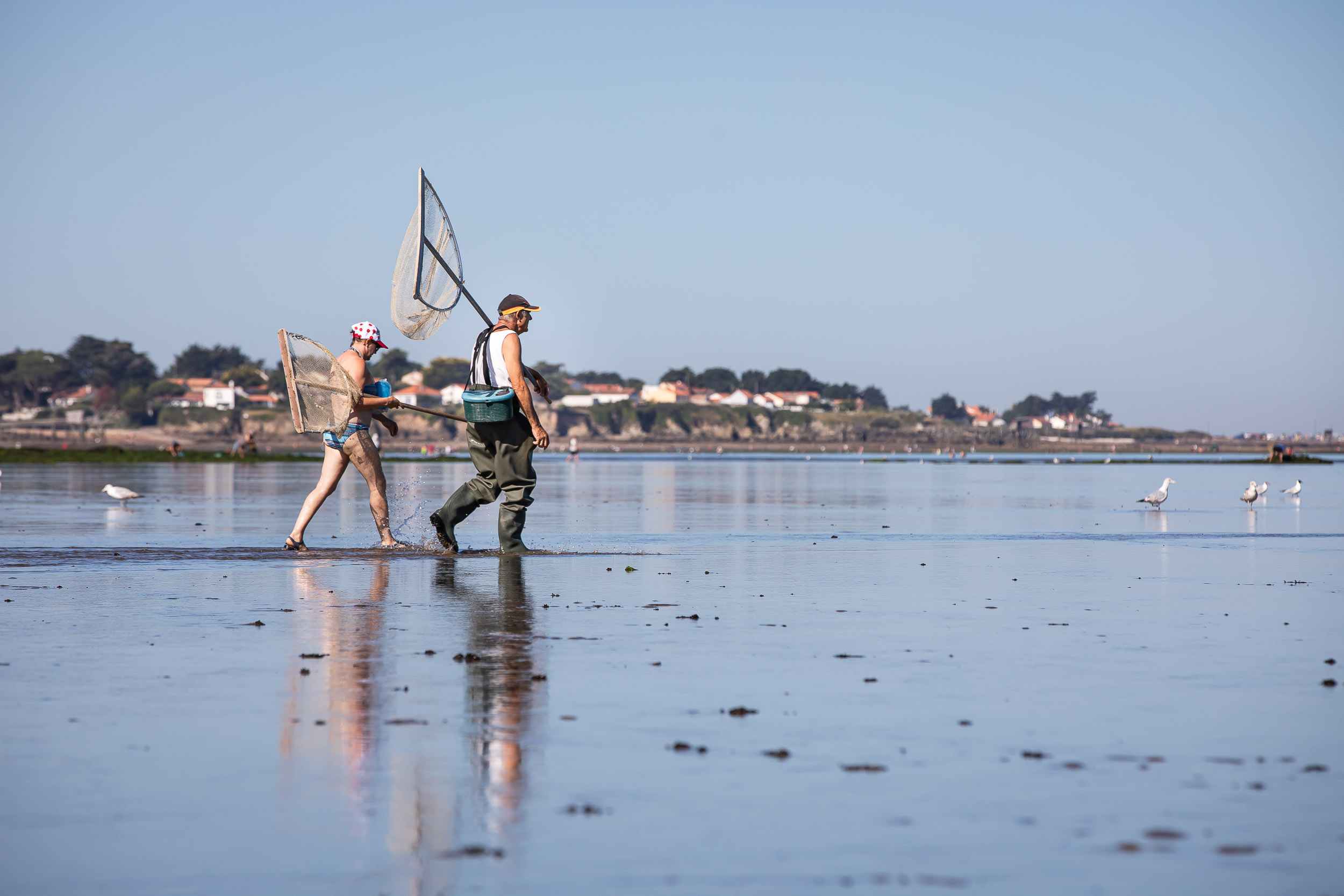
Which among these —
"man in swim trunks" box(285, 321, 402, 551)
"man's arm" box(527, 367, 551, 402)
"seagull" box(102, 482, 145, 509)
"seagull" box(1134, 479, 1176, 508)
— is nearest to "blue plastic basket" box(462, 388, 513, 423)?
"man's arm" box(527, 367, 551, 402)

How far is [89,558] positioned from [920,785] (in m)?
11.1

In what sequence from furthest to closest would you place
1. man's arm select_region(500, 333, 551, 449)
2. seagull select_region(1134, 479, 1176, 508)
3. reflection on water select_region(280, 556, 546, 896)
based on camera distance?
seagull select_region(1134, 479, 1176, 508) < man's arm select_region(500, 333, 551, 449) < reflection on water select_region(280, 556, 546, 896)

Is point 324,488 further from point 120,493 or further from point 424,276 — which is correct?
point 120,493

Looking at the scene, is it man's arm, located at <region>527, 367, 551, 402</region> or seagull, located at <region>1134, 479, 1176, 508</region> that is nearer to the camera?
man's arm, located at <region>527, 367, 551, 402</region>

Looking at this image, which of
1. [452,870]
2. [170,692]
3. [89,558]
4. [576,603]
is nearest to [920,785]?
[452,870]

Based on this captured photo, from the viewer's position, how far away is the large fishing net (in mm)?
14898

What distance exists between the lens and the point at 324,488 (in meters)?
14.8

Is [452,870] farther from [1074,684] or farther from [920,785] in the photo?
[1074,684]

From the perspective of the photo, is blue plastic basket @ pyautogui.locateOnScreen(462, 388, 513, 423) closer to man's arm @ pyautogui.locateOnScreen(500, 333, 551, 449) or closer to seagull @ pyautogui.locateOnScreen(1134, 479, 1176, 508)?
man's arm @ pyautogui.locateOnScreen(500, 333, 551, 449)

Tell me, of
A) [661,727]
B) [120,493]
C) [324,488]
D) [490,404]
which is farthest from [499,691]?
[120,493]

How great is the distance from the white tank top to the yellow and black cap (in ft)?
1.10

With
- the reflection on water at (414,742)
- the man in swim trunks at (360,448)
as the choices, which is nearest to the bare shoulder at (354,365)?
the man in swim trunks at (360,448)

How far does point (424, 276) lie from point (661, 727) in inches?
394

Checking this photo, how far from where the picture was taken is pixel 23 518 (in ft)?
69.7
